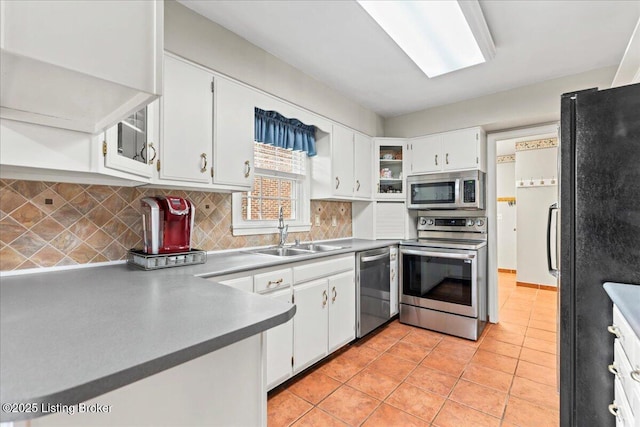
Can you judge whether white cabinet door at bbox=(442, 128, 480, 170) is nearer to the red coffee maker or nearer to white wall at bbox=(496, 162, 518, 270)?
the red coffee maker

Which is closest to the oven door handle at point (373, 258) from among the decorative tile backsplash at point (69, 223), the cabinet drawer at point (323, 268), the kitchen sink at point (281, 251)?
the cabinet drawer at point (323, 268)

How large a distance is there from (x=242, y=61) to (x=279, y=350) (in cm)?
209

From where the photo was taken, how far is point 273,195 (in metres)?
2.89

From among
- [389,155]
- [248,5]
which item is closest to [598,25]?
[389,155]

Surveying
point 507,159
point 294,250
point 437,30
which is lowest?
point 294,250

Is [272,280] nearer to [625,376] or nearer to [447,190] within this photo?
[625,376]

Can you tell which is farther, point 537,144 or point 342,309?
point 537,144

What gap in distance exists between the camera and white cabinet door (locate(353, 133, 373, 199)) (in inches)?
132

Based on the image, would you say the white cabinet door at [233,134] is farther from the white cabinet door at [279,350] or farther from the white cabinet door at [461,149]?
the white cabinet door at [461,149]

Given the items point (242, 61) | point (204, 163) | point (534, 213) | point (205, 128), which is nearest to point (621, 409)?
point (204, 163)

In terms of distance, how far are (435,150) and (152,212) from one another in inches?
118

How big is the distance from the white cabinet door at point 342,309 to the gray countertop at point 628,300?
1663mm

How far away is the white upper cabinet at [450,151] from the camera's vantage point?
3.24m

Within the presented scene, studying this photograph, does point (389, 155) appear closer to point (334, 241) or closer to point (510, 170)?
point (334, 241)
